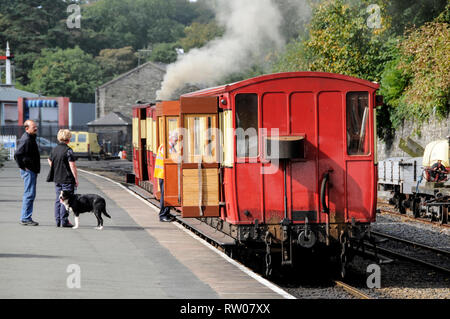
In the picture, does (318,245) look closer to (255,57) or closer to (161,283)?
(161,283)

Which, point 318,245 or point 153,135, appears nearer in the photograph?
point 318,245

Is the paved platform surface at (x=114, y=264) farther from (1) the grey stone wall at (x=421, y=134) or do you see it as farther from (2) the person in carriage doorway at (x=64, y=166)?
(1) the grey stone wall at (x=421, y=134)

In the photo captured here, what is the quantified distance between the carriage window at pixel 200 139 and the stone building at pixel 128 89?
71449 mm

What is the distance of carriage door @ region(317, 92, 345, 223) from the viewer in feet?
40.8

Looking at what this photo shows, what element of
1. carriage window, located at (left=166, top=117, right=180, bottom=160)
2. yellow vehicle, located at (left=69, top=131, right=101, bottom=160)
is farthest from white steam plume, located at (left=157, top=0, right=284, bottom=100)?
carriage window, located at (left=166, top=117, right=180, bottom=160)

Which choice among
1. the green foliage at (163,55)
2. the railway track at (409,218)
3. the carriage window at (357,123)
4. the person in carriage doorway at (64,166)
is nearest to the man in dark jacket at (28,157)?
the person in carriage doorway at (64,166)

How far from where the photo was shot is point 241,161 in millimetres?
12312

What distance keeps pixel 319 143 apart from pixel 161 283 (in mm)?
3768

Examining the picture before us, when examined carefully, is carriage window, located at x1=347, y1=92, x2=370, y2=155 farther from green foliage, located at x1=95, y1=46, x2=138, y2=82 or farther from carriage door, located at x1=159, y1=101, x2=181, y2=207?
green foliage, located at x1=95, y1=46, x2=138, y2=82

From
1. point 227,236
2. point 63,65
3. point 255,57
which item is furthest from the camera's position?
point 63,65

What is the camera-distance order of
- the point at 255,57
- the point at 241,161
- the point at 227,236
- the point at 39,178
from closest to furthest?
the point at 241,161 < the point at 227,236 < the point at 39,178 < the point at 255,57

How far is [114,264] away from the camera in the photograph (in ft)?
37.1

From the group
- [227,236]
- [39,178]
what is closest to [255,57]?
[39,178]

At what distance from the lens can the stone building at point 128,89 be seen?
276ft
